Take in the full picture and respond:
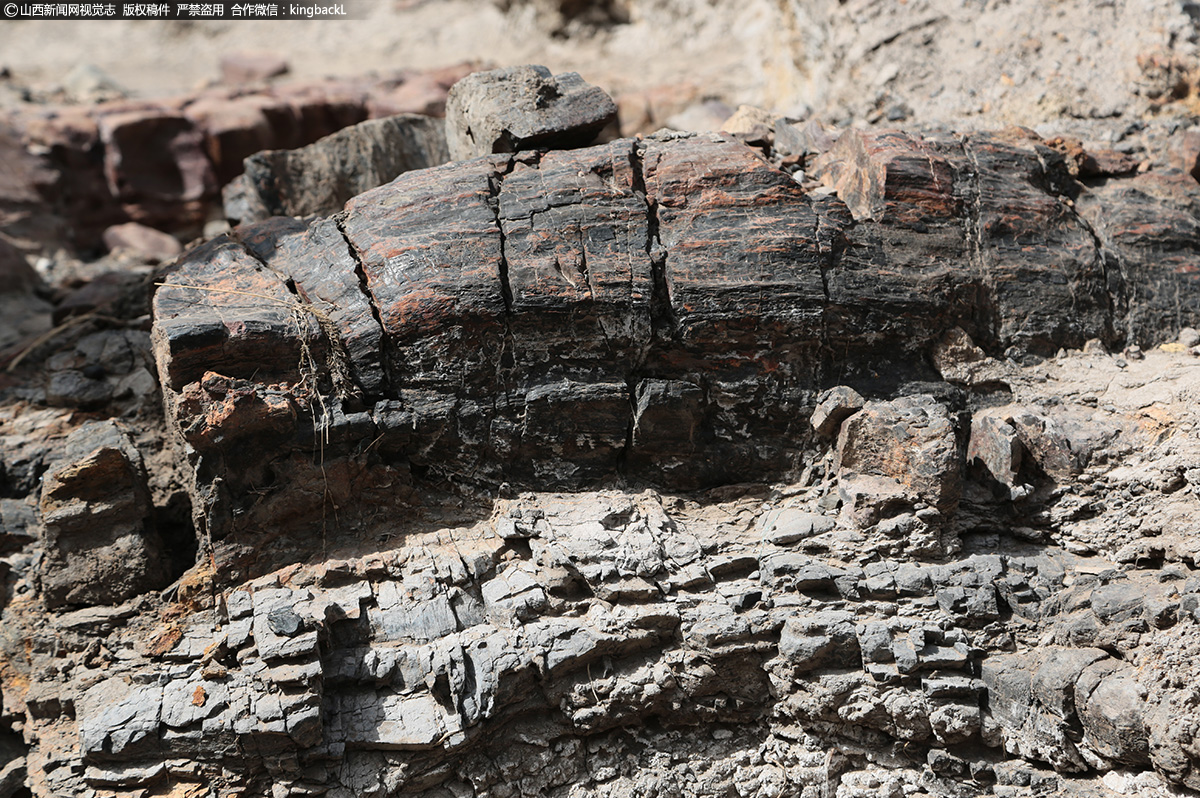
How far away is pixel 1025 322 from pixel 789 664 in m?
2.23

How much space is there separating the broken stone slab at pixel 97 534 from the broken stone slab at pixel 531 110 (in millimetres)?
2584

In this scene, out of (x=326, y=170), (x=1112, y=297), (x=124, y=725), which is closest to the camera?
(x=124, y=725)

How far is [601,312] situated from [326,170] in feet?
9.57

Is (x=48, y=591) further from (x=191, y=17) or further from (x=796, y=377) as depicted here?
(x=191, y=17)

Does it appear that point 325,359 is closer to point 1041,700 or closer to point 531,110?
point 531,110

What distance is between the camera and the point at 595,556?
4.00 metres

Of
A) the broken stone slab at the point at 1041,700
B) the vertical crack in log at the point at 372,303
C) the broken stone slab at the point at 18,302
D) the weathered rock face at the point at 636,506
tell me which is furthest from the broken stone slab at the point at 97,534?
the broken stone slab at the point at 1041,700

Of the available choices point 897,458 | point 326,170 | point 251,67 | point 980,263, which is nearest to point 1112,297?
point 980,263

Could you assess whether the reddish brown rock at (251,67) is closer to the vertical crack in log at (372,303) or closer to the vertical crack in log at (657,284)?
the vertical crack in log at (372,303)

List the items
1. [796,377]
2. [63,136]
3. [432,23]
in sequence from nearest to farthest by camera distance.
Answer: [796,377] → [63,136] → [432,23]

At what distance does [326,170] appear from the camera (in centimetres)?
616

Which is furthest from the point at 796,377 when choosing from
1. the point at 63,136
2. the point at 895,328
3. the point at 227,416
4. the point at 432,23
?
the point at 432,23

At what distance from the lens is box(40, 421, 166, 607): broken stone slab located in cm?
411

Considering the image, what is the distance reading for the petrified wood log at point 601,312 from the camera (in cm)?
409
